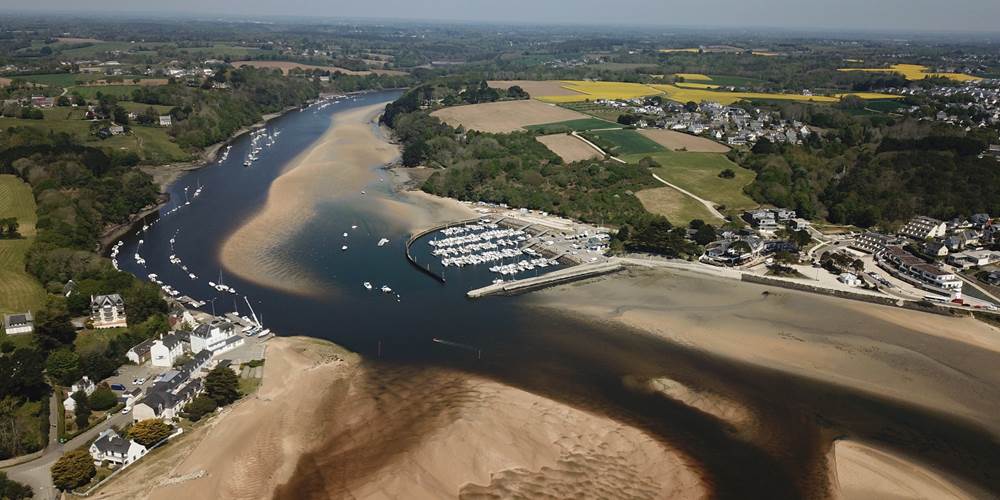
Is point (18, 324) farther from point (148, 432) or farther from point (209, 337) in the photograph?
point (148, 432)

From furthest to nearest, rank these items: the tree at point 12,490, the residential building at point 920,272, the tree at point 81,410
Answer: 1. the residential building at point 920,272
2. the tree at point 81,410
3. the tree at point 12,490

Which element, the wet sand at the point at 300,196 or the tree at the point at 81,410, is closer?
the tree at the point at 81,410

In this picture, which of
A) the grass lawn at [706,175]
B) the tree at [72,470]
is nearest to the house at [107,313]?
the tree at [72,470]

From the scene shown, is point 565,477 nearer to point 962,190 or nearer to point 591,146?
point 962,190

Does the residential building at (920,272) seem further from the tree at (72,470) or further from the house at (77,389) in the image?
the house at (77,389)

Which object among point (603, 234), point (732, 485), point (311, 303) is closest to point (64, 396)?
point (311, 303)

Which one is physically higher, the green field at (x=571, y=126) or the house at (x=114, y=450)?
the green field at (x=571, y=126)

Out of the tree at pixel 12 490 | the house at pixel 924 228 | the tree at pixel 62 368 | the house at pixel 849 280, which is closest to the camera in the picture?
the tree at pixel 12 490

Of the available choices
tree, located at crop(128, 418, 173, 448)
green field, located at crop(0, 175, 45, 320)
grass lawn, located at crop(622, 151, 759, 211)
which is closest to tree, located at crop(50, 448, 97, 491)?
tree, located at crop(128, 418, 173, 448)

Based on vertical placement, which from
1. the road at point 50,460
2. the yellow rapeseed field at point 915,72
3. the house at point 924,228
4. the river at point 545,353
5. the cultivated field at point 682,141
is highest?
the yellow rapeseed field at point 915,72
